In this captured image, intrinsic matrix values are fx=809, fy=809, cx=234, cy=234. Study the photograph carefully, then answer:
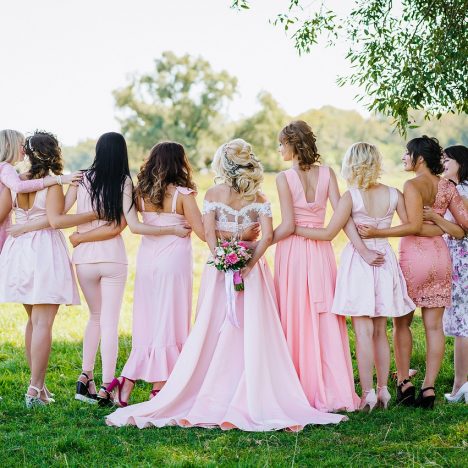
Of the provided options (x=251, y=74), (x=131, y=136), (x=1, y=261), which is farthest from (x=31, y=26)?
(x=1, y=261)

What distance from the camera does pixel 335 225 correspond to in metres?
7.47

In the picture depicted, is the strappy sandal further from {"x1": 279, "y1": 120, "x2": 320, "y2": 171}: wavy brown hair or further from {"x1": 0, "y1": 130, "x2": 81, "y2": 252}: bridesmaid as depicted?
{"x1": 279, "y1": 120, "x2": 320, "y2": 171}: wavy brown hair

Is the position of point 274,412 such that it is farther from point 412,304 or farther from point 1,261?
point 1,261

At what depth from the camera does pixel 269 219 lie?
23.9 feet

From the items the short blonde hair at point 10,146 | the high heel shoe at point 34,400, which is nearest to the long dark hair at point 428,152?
the short blonde hair at point 10,146

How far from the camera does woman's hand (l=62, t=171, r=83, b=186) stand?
25.3 feet

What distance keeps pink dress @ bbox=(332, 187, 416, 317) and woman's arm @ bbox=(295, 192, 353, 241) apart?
0.08 m

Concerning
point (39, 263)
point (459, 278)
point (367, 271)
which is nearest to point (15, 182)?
point (39, 263)

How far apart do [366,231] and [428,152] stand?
41.1 inches

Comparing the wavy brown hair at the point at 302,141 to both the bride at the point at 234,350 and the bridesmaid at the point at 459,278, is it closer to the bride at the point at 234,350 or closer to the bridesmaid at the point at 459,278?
the bride at the point at 234,350

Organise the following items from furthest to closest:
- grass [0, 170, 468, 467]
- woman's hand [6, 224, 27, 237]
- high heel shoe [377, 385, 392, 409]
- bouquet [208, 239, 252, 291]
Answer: woman's hand [6, 224, 27, 237] < high heel shoe [377, 385, 392, 409] < bouquet [208, 239, 252, 291] < grass [0, 170, 468, 467]

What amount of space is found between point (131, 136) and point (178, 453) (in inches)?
2438

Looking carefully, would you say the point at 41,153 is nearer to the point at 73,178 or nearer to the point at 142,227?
the point at 73,178

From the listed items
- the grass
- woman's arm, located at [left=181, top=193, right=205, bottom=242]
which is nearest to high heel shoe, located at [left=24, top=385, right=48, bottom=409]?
the grass
